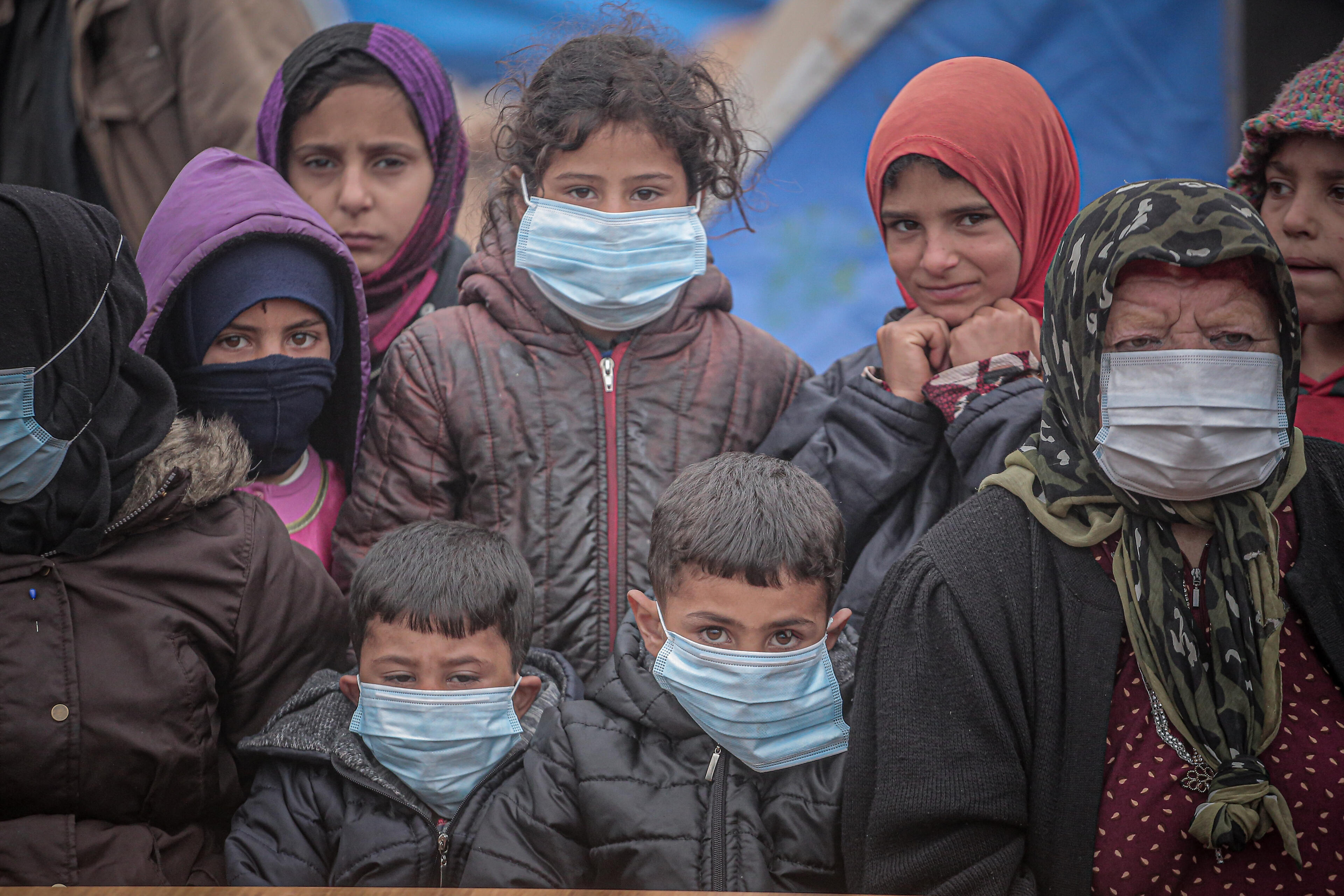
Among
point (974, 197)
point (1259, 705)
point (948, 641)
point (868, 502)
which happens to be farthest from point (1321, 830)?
point (974, 197)

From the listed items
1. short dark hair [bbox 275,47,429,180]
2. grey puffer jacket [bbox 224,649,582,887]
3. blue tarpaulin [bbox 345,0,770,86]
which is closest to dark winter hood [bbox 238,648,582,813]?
grey puffer jacket [bbox 224,649,582,887]

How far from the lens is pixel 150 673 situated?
2633 millimetres

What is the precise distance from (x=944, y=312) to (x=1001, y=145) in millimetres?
468

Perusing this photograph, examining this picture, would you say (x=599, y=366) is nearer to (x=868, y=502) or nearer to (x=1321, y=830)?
(x=868, y=502)

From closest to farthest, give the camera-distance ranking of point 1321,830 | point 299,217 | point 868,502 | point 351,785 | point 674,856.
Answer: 1. point 1321,830
2. point 674,856
3. point 351,785
4. point 868,502
5. point 299,217

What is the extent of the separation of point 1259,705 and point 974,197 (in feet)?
4.89

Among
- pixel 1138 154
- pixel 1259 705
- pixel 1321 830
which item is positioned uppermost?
pixel 1138 154

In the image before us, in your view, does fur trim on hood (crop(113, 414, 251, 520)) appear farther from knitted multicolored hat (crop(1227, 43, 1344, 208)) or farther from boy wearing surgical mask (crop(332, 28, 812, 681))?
knitted multicolored hat (crop(1227, 43, 1344, 208))

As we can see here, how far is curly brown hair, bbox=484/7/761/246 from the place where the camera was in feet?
10.3

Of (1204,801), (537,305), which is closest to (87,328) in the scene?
(537,305)

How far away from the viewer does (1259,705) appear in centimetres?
214

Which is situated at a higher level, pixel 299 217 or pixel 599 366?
pixel 299 217

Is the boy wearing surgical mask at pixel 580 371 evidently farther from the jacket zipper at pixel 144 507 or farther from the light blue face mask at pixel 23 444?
the light blue face mask at pixel 23 444

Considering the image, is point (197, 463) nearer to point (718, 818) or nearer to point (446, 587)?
point (446, 587)
